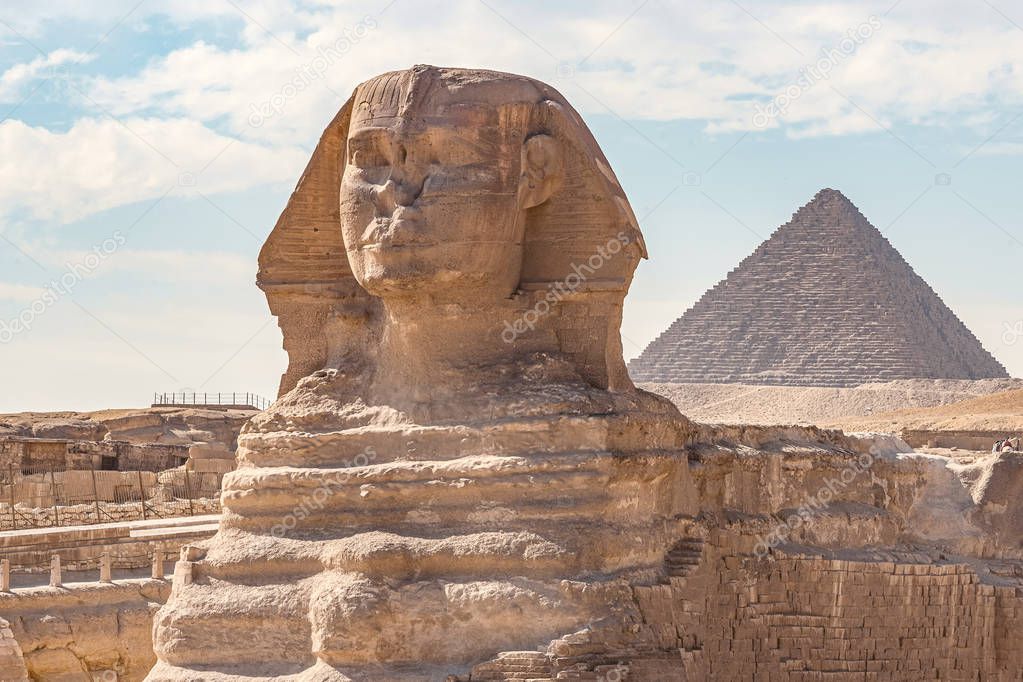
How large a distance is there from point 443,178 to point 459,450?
1333 mm

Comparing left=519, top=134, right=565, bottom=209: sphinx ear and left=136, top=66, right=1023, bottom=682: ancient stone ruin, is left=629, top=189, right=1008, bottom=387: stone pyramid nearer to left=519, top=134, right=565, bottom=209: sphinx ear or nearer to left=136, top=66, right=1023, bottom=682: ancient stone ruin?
left=136, top=66, right=1023, bottom=682: ancient stone ruin

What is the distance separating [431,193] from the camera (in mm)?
10305

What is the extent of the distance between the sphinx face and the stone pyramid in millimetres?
172606

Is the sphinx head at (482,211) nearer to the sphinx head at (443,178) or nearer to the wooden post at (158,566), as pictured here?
the sphinx head at (443,178)

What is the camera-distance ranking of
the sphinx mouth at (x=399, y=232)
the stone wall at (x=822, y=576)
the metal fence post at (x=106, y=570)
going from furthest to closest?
the metal fence post at (x=106, y=570) < the stone wall at (x=822, y=576) < the sphinx mouth at (x=399, y=232)

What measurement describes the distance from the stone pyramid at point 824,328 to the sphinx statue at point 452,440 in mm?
172299

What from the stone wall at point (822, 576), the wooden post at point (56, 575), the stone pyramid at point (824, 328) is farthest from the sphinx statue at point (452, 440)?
the stone pyramid at point (824, 328)

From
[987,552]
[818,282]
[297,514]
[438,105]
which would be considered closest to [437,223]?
[438,105]

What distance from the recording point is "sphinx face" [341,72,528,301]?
10289 millimetres

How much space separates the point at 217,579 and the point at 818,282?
18774 cm

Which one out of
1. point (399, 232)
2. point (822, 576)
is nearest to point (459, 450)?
point (399, 232)

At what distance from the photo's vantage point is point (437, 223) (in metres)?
10.3

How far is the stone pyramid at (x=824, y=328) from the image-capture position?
608ft

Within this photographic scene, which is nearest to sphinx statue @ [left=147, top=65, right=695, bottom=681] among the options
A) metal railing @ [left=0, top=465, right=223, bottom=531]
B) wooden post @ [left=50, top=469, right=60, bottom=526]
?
wooden post @ [left=50, top=469, right=60, bottom=526]
